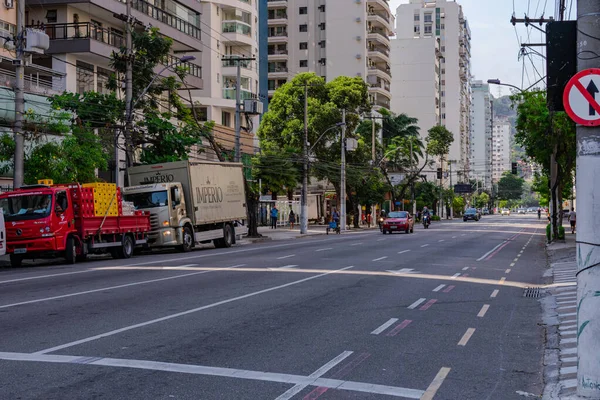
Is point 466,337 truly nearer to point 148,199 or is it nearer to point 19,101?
point 19,101

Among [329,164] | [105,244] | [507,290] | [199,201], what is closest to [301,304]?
[507,290]

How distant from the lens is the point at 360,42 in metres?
104

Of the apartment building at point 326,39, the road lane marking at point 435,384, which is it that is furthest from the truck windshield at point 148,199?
the apartment building at point 326,39

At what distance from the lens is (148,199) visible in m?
32.4

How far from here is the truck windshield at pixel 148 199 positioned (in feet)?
105

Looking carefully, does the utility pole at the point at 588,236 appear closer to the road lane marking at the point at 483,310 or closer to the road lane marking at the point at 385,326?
the road lane marking at the point at 385,326

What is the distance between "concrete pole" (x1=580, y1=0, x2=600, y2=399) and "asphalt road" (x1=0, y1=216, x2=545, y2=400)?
0.97 m

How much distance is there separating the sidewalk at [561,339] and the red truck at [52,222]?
1560 cm

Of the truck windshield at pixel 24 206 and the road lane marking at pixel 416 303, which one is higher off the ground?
the truck windshield at pixel 24 206

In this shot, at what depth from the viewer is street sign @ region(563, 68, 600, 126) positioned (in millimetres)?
7027

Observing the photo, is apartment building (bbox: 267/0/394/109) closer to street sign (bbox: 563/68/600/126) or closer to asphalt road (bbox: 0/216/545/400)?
asphalt road (bbox: 0/216/545/400)

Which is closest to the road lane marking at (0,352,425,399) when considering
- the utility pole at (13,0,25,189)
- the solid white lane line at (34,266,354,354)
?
the solid white lane line at (34,266,354,354)

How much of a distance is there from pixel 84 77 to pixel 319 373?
36.8 meters

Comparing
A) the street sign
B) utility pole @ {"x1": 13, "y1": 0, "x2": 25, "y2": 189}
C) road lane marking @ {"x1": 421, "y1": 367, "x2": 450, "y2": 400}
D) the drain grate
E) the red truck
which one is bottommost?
the drain grate
